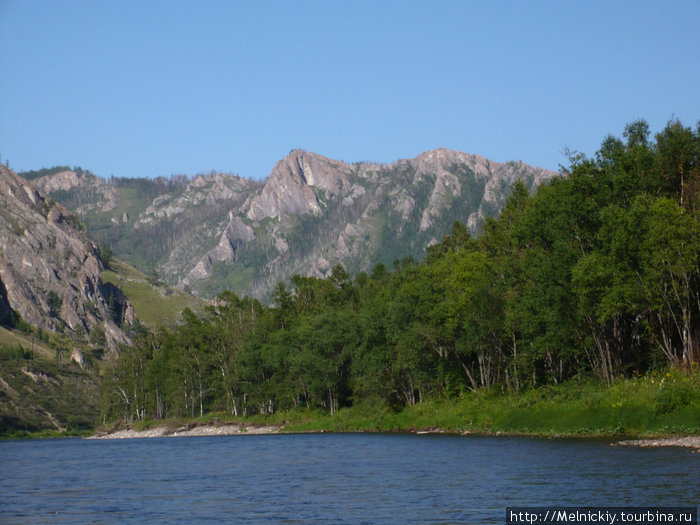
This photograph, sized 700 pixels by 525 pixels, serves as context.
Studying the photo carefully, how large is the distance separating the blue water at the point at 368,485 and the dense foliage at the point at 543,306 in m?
14.1

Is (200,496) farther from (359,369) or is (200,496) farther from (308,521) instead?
(359,369)

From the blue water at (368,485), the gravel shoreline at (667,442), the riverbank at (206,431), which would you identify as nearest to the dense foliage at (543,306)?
the riverbank at (206,431)

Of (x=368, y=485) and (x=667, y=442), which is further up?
(x=368, y=485)

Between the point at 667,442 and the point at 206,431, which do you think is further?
the point at 206,431

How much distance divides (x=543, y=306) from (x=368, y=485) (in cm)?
3495

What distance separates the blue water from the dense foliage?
14.1m

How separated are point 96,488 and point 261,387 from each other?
9333 cm

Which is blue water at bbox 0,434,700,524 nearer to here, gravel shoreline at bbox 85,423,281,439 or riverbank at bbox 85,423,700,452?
riverbank at bbox 85,423,700,452

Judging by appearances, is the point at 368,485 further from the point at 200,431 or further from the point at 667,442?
the point at 200,431

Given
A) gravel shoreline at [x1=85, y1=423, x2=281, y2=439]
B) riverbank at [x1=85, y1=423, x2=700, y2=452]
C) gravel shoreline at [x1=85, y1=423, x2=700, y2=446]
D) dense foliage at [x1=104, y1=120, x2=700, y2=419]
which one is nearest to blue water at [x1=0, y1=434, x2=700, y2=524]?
dense foliage at [x1=104, y1=120, x2=700, y2=419]

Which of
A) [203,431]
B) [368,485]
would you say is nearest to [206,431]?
[203,431]

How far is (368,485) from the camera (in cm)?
3775

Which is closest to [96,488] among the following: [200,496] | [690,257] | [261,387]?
[200,496]

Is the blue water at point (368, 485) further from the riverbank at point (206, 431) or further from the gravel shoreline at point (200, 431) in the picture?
the gravel shoreline at point (200, 431)
